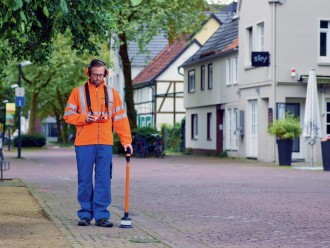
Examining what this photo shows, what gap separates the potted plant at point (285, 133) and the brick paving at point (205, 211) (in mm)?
7370

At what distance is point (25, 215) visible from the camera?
1348cm

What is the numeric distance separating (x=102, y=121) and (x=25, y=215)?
7.95 feet

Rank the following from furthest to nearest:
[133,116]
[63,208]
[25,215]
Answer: [133,116]
[63,208]
[25,215]

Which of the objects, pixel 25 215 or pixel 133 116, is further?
pixel 133 116

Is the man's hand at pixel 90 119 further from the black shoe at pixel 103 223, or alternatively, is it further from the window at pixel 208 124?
the window at pixel 208 124

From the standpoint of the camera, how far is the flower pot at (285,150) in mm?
32972

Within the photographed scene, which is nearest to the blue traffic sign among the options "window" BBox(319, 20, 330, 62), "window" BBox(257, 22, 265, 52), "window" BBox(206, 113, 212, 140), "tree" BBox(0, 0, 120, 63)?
"window" BBox(257, 22, 265, 52)

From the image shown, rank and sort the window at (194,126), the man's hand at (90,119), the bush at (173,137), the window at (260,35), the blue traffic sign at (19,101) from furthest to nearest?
the bush at (173,137) → the window at (194,126) → the blue traffic sign at (19,101) → the window at (260,35) → the man's hand at (90,119)

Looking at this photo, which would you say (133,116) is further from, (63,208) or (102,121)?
(102,121)

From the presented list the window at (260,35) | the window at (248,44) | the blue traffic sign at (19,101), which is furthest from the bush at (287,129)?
the blue traffic sign at (19,101)

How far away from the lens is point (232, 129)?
45.9m

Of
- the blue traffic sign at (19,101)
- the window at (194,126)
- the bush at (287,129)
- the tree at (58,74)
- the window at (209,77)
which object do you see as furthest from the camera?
the tree at (58,74)

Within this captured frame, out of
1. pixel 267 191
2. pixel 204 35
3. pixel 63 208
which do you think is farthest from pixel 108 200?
pixel 204 35

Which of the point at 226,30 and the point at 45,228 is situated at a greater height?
the point at 226,30
